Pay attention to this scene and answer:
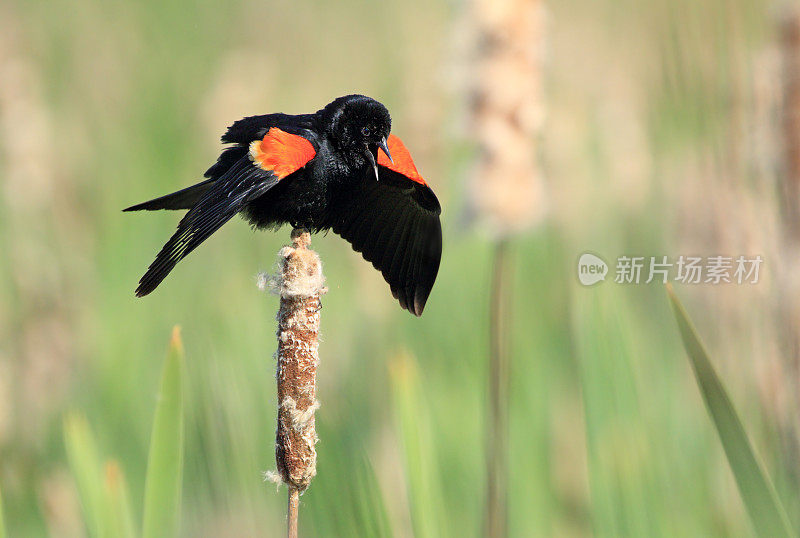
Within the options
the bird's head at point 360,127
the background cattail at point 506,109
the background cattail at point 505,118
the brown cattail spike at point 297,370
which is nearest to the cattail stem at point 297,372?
the brown cattail spike at point 297,370

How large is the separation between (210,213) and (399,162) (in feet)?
0.83

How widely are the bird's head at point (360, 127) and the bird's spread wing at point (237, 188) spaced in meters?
0.06

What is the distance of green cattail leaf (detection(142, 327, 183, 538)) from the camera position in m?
0.67

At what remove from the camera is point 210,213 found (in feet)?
2.30

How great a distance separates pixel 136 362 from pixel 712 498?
3.87 ft

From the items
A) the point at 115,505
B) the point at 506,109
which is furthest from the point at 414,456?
the point at 506,109

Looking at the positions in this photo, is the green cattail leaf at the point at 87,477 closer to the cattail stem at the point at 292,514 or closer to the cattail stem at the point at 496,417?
the cattail stem at the point at 292,514

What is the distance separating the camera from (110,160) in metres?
2.33

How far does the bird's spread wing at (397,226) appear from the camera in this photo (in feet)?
2.93

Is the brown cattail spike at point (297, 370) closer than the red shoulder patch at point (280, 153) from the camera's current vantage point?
Yes

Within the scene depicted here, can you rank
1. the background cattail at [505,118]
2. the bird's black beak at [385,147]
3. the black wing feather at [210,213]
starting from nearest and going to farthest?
the black wing feather at [210,213]
the bird's black beak at [385,147]
the background cattail at [505,118]

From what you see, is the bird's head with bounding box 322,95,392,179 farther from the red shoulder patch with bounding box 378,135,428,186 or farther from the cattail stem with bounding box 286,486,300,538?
the cattail stem with bounding box 286,486,300,538

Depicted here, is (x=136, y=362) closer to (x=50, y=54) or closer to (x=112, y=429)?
(x=112, y=429)

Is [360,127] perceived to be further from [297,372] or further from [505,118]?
[505,118]
